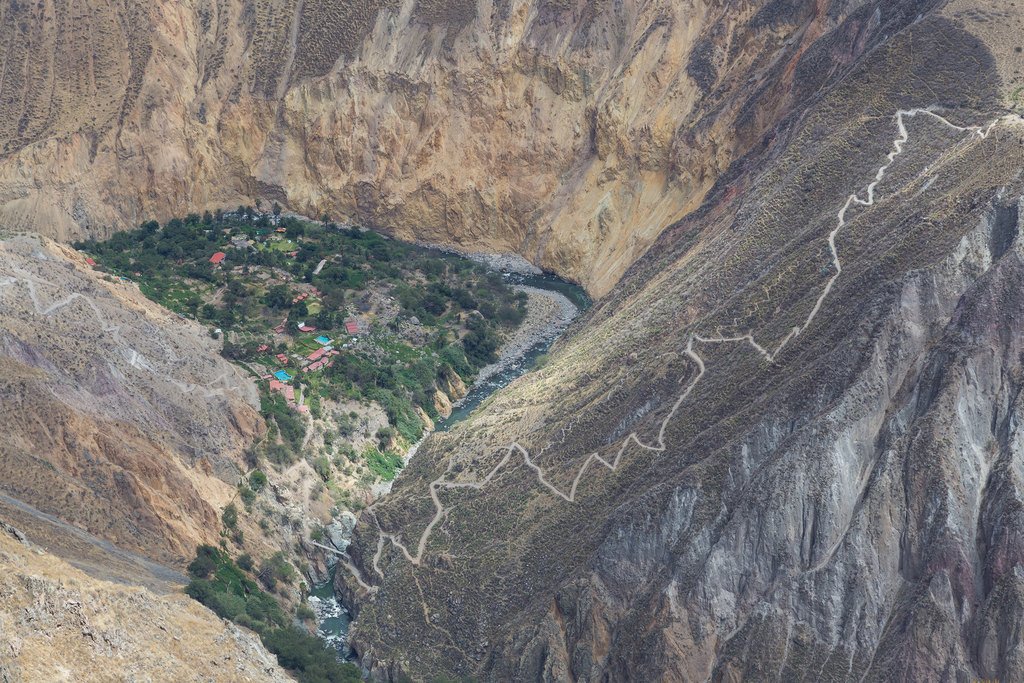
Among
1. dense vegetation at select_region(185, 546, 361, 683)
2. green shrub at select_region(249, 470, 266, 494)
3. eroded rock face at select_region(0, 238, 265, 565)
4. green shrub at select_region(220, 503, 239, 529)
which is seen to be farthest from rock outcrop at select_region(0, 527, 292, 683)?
green shrub at select_region(249, 470, 266, 494)

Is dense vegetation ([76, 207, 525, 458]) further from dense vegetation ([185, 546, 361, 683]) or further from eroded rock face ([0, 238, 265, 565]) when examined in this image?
dense vegetation ([185, 546, 361, 683])

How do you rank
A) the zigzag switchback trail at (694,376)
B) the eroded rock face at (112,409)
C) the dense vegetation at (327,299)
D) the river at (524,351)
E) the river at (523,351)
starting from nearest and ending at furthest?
the zigzag switchback trail at (694,376)
the eroded rock face at (112,409)
the river at (523,351)
the dense vegetation at (327,299)
the river at (524,351)

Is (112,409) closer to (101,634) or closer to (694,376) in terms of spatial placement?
(101,634)

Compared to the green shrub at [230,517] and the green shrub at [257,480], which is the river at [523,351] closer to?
the green shrub at [230,517]

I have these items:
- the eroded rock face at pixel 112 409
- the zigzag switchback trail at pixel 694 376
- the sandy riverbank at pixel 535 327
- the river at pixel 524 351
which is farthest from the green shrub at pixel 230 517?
the sandy riverbank at pixel 535 327

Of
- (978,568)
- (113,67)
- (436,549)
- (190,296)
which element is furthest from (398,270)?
(978,568)

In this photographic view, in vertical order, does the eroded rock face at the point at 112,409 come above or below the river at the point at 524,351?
below

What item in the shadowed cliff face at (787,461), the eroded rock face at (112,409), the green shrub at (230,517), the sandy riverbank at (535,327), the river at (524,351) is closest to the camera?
the shadowed cliff face at (787,461)

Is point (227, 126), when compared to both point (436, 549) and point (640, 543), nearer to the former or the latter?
point (436, 549)
